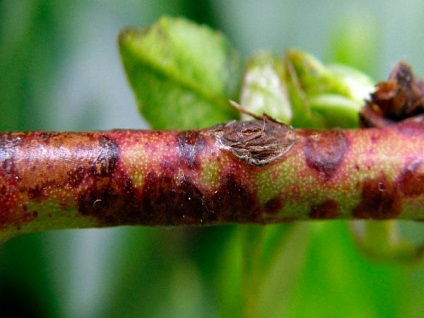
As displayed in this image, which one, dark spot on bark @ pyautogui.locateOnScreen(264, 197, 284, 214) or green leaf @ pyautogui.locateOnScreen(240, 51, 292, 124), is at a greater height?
green leaf @ pyautogui.locateOnScreen(240, 51, 292, 124)

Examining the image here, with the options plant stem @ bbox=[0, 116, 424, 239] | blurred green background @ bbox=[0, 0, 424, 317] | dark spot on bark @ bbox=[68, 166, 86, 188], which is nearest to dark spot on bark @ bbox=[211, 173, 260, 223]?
plant stem @ bbox=[0, 116, 424, 239]

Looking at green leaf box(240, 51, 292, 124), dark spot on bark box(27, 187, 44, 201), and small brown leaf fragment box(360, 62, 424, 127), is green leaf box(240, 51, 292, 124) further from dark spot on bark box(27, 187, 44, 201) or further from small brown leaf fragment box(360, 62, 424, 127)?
dark spot on bark box(27, 187, 44, 201)

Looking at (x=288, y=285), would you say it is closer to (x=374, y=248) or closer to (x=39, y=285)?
(x=374, y=248)

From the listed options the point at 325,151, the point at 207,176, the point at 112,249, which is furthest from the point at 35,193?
the point at 112,249

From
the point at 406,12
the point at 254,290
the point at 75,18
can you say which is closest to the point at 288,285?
the point at 254,290

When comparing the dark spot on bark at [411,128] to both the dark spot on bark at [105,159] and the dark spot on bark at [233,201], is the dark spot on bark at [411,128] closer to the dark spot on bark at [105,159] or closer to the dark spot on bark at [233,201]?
the dark spot on bark at [233,201]

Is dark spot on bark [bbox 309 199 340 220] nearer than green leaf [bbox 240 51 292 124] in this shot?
Yes

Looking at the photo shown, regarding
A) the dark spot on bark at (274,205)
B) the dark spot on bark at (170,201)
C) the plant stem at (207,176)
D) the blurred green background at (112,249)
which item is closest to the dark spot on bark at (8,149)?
the plant stem at (207,176)
